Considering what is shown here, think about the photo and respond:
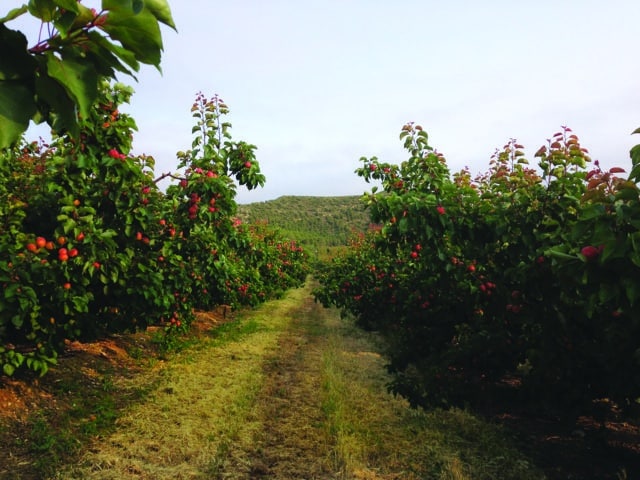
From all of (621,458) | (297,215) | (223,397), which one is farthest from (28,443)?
(297,215)

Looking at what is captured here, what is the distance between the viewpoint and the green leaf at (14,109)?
0.65 m

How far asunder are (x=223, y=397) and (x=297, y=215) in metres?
74.3

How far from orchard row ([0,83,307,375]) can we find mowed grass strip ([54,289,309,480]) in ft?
4.02

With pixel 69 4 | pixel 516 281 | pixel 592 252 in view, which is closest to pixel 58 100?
pixel 69 4

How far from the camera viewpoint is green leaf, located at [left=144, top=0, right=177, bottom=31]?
2.56 feet

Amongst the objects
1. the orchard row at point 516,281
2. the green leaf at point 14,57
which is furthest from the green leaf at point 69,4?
the orchard row at point 516,281

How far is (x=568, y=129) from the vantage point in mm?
3703

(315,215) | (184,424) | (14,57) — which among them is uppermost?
(315,215)

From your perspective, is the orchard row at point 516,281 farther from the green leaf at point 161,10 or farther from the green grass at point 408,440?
the green leaf at point 161,10

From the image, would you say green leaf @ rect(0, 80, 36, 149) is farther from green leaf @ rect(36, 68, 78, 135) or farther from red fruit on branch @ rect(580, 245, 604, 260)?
red fruit on branch @ rect(580, 245, 604, 260)

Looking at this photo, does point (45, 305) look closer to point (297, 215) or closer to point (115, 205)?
point (115, 205)

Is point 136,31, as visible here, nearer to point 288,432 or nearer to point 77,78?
point 77,78

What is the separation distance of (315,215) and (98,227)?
2977 inches

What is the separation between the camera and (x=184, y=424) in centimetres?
483
